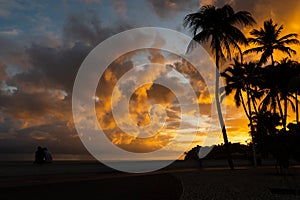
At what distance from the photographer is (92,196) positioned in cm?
1194

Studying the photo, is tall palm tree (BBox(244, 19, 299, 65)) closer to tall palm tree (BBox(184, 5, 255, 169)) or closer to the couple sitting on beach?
tall palm tree (BBox(184, 5, 255, 169))

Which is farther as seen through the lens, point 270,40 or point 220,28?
point 270,40

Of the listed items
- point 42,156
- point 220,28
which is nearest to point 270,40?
point 220,28

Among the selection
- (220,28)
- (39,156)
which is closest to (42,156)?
(39,156)

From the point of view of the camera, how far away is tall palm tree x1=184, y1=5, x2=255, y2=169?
99.2 feet

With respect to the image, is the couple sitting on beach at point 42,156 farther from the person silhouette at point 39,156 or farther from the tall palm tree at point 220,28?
the tall palm tree at point 220,28

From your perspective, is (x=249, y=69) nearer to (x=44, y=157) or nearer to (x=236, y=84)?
(x=236, y=84)

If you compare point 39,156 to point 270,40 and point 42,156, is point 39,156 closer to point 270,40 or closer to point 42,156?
point 42,156

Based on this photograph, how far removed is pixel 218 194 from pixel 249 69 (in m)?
32.4

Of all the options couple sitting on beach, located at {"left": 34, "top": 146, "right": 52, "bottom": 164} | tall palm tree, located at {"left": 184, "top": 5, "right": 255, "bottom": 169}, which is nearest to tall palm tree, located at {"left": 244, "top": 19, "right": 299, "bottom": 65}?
tall palm tree, located at {"left": 184, "top": 5, "right": 255, "bottom": 169}

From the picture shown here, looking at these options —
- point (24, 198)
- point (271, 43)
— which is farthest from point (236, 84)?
point (24, 198)

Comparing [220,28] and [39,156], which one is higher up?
[220,28]

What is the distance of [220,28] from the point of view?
99.5 feet

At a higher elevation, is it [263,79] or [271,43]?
[271,43]
